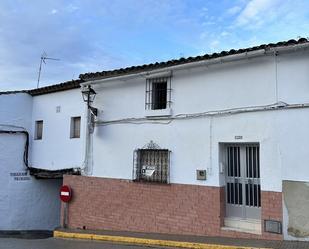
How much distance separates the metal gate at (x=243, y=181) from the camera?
7816mm

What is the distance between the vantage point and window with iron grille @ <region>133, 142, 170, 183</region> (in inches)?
360

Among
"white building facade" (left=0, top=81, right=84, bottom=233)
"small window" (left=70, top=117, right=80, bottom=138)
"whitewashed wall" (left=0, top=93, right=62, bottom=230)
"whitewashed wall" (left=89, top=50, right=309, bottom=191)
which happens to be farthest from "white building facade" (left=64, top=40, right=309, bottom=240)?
"whitewashed wall" (left=0, top=93, right=62, bottom=230)

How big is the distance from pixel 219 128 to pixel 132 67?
2934 mm

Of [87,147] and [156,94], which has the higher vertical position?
[156,94]

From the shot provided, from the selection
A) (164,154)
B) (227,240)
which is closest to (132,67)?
(164,154)

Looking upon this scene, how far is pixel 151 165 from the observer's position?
951 cm

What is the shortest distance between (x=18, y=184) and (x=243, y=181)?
8.73m

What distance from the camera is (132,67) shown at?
952 centimetres

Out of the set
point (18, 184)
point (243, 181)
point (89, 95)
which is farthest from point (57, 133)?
point (243, 181)

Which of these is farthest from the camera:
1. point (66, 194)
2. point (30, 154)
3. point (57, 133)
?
point (30, 154)

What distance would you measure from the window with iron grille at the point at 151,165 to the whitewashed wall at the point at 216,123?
0.62 feet

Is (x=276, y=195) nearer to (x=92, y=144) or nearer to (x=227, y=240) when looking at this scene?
(x=227, y=240)

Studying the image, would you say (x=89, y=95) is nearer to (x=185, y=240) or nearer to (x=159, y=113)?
(x=159, y=113)

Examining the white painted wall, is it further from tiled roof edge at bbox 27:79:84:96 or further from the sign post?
the sign post
